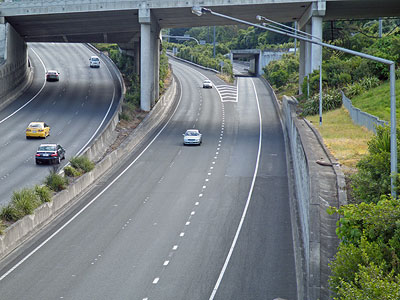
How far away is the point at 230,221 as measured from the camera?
1240 inches

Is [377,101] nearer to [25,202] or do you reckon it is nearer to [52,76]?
[25,202]

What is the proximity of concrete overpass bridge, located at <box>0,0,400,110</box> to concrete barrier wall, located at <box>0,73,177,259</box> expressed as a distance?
1023 cm

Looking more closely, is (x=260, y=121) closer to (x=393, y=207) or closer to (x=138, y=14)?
(x=138, y=14)

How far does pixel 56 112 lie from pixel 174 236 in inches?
1459

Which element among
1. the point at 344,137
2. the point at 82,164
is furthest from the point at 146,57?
the point at 344,137

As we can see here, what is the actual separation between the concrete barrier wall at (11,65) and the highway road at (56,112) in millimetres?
975

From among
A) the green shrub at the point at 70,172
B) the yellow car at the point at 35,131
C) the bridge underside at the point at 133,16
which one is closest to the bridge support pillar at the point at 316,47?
the bridge underside at the point at 133,16

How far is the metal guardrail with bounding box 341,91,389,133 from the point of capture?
36400 mm

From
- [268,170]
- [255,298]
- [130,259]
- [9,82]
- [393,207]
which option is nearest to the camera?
[393,207]

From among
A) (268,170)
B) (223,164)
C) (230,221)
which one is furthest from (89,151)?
(230,221)

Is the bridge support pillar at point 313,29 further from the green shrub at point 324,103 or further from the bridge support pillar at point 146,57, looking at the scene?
the bridge support pillar at point 146,57

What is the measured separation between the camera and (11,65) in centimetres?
6831

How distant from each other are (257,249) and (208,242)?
2.30 m

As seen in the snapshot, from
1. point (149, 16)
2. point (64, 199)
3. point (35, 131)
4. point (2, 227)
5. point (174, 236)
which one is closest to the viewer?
point (2, 227)
